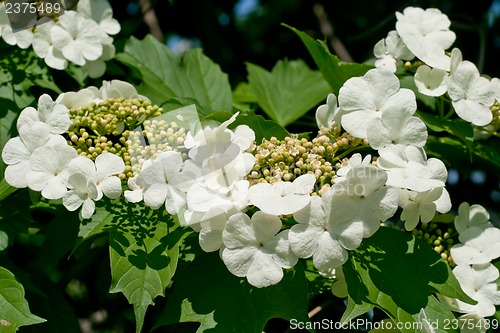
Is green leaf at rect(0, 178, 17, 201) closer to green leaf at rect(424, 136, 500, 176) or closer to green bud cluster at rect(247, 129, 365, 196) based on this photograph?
green bud cluster at rect(247, 129, 365, 196)

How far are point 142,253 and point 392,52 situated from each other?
3.24 feet

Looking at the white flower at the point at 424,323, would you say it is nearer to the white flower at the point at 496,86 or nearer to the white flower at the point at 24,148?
the white flower at the point at 496,86

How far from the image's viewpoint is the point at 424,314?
1525 mm

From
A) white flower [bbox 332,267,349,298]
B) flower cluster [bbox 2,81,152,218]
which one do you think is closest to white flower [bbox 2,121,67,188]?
flower cluster [bbox 2,81,152,218]

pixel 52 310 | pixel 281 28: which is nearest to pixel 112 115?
pixel 52 310

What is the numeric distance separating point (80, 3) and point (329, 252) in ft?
3.98

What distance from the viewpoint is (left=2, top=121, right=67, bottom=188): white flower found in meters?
1.62

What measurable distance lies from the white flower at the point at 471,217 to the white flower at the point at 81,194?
3.30ft

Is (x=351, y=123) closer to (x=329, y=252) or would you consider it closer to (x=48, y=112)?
(x=329, y=252)

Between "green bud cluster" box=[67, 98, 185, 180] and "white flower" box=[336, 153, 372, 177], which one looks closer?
"white flower" box=[336, 153, 372, 177]

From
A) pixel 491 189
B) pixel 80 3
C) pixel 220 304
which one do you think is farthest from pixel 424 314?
pixel 80 3

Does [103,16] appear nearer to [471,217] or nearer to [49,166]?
[49,166]

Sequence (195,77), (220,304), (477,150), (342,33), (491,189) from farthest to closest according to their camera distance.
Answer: (342,33)
(491,189)
(195,77)
(477,150)
(220,304)

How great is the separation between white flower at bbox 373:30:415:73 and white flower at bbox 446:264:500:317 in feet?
2.07
